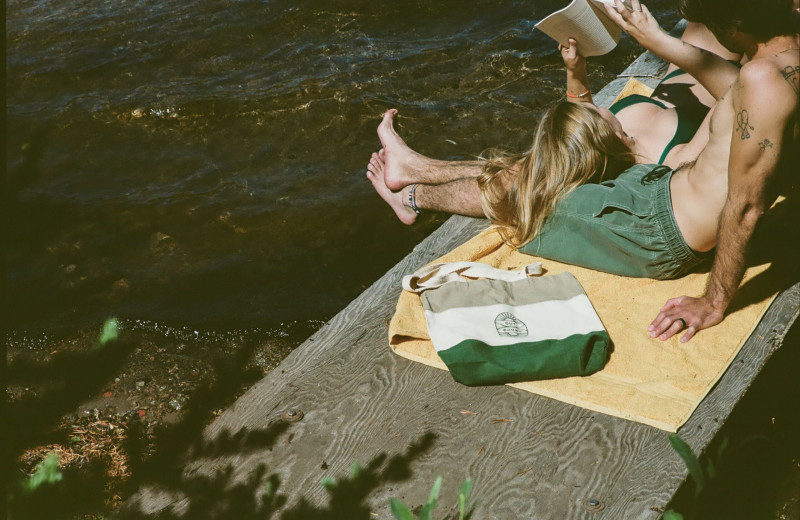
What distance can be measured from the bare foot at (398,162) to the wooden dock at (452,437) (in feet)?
6.06

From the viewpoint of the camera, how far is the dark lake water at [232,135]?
16.7ft

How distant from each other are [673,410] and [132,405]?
9.77 feet

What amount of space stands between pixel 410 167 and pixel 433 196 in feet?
1.57

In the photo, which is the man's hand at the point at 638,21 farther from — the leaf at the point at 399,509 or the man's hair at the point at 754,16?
the leaf at the point at 399,509

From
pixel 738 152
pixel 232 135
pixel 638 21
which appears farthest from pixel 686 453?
pixel 232 135

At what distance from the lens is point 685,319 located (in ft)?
10.9

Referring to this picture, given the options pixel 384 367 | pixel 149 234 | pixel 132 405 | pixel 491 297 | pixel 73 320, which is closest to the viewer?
pixel 384 367

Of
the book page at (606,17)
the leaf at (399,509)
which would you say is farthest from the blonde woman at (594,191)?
the leaf at (399,509)

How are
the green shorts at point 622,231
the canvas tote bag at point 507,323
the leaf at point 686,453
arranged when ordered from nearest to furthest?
the leaf at point 686,453 → the canvas tote bag at point 507,323 → the green shorts at point 622,231

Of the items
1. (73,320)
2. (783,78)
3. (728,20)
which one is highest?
(728,20)

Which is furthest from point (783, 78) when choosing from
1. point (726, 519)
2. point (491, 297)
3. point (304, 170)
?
point (304, 170)

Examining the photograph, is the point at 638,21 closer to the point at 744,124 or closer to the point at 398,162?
the point at 744,124

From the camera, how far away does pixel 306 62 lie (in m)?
7.85

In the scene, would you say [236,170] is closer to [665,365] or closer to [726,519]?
[665,365]
